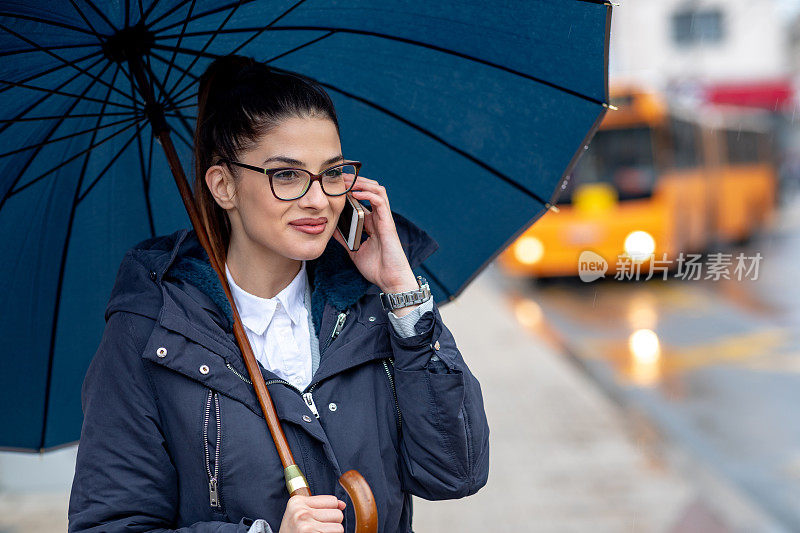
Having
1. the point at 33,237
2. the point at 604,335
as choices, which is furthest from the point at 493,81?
the point at 604,335

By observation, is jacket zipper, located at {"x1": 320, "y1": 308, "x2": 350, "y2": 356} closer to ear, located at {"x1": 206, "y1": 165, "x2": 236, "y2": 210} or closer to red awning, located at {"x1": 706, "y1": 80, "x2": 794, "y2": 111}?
ear, located at {"x1": 206, "y1": 165, "x2": 236, "y2": 210}

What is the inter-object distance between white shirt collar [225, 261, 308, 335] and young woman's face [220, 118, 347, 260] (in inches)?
5.2

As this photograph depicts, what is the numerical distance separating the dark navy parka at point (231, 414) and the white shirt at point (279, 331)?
0.05m

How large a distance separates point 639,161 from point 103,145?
39.3ft

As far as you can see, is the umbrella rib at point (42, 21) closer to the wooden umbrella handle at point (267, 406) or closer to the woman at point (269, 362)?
the wooden umbrella handle at point (267, 406)

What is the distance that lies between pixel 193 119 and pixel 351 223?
61 cm

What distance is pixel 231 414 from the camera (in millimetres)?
1593

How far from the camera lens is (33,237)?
212cm

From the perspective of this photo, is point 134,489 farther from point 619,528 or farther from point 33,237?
point 619,528

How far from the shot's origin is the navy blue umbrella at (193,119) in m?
1.90

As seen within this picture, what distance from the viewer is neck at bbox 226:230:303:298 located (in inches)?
70.8

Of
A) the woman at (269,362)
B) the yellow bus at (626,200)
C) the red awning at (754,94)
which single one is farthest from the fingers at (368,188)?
the red awning at (754,94)

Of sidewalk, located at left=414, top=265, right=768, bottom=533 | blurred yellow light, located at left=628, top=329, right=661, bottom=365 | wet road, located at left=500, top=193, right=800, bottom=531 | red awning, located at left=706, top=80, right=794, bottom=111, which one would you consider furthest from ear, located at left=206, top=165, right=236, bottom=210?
red awning, located at left=706, top=80, right=794, bottom=111

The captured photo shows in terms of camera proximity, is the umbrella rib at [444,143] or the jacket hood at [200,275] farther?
the umbrella rib at [444,143]
